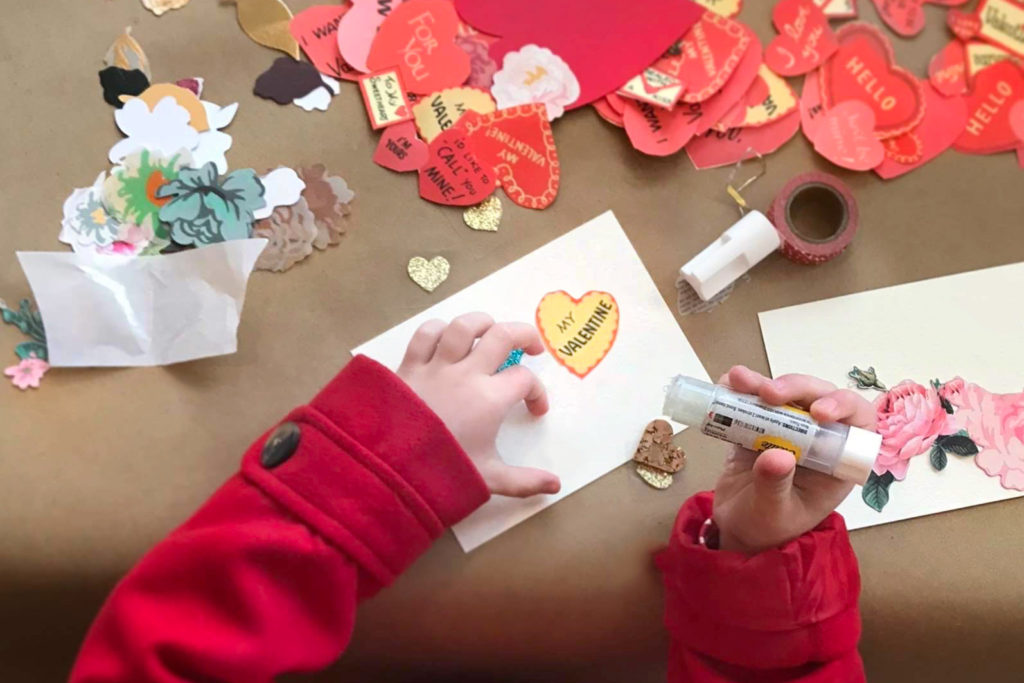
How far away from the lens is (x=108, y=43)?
0.73 m

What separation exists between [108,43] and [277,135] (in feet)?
0.60

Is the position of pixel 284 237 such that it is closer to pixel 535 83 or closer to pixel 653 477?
pixel 535 83

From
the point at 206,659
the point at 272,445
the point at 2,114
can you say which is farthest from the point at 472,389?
the point at 2,114

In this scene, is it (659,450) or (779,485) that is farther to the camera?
(659,450)

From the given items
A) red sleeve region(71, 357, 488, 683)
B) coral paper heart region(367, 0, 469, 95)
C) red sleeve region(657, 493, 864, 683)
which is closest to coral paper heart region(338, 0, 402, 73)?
coral paper heart region(367, 0, 469, 95)

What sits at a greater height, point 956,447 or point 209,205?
point 209,205

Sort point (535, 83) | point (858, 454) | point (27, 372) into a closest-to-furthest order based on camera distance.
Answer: point (858, 454) → point (27, 372) → point (535, 83)

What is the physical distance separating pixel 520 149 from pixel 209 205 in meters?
0.29

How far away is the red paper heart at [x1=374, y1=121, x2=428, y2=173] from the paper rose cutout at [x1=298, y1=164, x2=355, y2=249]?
44 mm

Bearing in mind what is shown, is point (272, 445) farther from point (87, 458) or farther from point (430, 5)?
point (430, 5)

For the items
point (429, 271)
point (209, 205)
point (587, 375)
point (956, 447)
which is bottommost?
point (956, 447)

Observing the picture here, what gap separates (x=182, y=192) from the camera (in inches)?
27.1

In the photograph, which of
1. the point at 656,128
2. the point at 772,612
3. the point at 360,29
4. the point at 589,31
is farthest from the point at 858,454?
the point at 360,29

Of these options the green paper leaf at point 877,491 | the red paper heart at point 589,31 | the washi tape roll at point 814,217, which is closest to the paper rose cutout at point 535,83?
the red paper heart at point 589,31
